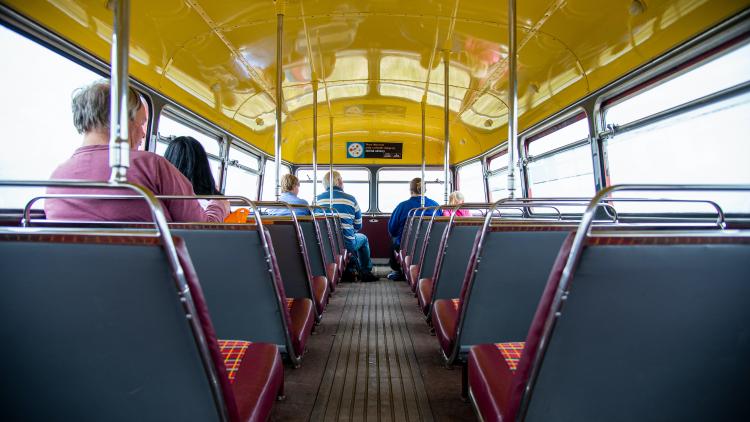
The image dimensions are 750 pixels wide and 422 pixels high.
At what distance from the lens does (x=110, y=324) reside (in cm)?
78

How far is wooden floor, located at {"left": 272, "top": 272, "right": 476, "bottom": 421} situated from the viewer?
5.98 feet

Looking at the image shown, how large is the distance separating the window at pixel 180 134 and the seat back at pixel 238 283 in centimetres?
171

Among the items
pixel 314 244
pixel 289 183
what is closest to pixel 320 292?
pixel 314 244

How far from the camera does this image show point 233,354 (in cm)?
137

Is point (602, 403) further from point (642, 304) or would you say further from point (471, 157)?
point (471, 157)

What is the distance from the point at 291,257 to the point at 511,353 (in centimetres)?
127

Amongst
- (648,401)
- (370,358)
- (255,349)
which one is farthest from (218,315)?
(648,401)

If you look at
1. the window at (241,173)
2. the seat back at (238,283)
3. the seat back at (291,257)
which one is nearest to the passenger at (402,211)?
the window at (241,173)

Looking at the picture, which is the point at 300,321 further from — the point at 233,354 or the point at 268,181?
the point at 268,181

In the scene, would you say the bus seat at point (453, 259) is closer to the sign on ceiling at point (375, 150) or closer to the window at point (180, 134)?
the window at point (180, 134)

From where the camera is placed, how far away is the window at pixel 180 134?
3.37 m

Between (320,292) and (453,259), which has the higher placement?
(453,259)

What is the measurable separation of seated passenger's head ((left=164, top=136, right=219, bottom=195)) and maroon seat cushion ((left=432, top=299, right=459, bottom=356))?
5.12ft

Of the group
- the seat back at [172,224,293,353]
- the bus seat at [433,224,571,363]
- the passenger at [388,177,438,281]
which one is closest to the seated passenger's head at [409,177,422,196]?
the passenger at [388,177,438,281]
